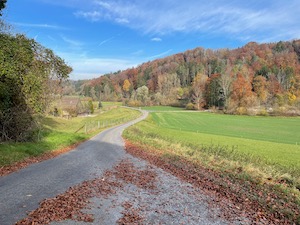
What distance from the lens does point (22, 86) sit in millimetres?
16266

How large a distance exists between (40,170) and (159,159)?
275 inches

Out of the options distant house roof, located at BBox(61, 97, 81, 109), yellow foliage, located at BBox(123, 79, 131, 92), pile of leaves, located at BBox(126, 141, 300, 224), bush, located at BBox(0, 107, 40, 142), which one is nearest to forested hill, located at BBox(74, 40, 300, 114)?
yellow foliage, located at BBox(123, 79, 131, 92)

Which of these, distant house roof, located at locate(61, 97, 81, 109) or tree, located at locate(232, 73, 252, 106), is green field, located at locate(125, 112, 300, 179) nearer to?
distant house roof, located at locate(61, 97, 81, 109)

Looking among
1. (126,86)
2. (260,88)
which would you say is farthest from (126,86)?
(260,88)

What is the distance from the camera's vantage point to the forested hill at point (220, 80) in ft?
299

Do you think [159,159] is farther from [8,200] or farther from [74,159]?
[8,200]

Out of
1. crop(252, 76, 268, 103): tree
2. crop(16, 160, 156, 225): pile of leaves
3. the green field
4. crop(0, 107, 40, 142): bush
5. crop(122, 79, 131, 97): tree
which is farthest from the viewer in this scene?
crop(122, 79, 131, 97): tree

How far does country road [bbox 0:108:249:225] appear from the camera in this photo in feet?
21.5

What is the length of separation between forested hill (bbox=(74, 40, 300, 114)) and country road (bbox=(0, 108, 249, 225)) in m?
77.6

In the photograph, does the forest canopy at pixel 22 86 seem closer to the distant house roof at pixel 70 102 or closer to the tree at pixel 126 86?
the distant house roof at pixel 70 102

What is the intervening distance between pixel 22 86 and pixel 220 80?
8593cm

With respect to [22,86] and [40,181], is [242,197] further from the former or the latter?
[22,86]

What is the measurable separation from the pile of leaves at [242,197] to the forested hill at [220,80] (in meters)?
76.3

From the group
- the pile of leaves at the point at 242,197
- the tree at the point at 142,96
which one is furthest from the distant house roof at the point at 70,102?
the pile of leaves at the point at 242,197
